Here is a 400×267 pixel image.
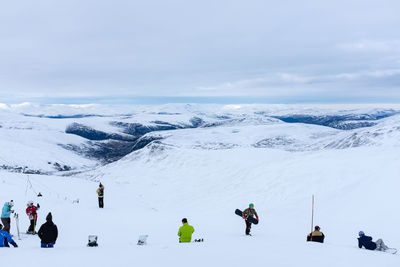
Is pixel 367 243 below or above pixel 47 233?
below

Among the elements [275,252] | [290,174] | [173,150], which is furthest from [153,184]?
[275,252]

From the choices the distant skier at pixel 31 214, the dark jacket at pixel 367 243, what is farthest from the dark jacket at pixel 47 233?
the dark jacket at pixel 367 243

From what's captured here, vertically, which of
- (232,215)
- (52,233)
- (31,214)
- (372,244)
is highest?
(52,233)

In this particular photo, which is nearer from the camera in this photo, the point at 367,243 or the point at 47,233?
the point at 47,233

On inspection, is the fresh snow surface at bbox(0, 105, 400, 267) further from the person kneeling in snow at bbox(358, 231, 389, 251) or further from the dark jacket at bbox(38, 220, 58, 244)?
the person kneeling in snow at bbox(358, 231, 389, 251)

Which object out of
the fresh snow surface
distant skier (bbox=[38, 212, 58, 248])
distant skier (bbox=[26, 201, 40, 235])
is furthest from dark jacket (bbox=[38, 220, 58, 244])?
distant skier (bbox=[26, 201, 40, 235])

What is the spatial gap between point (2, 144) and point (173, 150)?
5888 inches

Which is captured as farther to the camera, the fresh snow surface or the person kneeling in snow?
the person kneeling in snow

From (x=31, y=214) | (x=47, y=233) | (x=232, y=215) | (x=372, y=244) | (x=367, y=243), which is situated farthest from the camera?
(x=232, y=215)

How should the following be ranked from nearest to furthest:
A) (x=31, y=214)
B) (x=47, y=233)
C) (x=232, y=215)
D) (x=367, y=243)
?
1. (x=47, y=233)
2. (x=367, y=243)
3. (x=31, y=214)
4. (x=232, y=215)

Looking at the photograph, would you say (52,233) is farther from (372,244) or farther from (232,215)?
(232,215)

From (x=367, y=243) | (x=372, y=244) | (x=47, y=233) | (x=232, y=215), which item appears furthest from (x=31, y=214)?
(x=232, y=215)

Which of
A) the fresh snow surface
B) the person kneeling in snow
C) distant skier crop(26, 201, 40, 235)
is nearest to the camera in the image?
the fresh snow surface

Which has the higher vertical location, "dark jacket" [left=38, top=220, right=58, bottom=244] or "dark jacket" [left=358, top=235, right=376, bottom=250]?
"dark jacket" [left=38, top=220, right=58, bottom=244]
